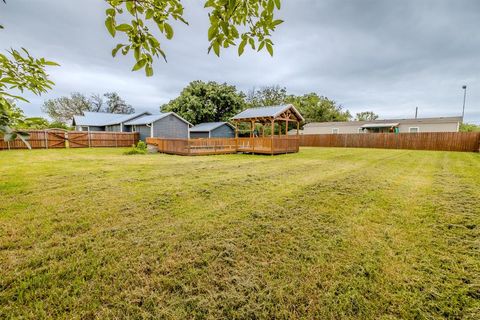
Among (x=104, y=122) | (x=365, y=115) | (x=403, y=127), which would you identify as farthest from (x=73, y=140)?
(x=365, y=115)

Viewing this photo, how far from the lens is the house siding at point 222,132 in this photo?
88.0ft

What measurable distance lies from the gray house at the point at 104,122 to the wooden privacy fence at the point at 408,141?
2223 centimetres

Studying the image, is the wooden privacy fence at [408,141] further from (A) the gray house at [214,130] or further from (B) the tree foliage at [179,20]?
(B) the tree foliage at [179,20]

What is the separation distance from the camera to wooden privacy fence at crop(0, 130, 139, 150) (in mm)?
16188

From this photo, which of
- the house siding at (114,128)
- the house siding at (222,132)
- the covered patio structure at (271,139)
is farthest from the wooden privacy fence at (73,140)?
the covered patio structure at (271,139)

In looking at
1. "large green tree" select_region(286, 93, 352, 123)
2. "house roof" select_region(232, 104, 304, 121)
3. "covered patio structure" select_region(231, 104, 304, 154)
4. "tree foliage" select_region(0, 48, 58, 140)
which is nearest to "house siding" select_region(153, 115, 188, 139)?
"covered patio structure" select_region(231, 104, 304, 154)

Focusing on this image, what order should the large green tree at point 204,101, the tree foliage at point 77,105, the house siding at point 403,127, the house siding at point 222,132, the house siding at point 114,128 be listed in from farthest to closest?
the tree foliage at point 77,105 → the large green tree at point 204,101 → the house siding at point 222,132 → the house siding at point 114,128 → the house siding at point 403,127

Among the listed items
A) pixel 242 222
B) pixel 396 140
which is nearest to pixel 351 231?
pixel 242 222

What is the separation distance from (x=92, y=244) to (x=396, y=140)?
25784mm

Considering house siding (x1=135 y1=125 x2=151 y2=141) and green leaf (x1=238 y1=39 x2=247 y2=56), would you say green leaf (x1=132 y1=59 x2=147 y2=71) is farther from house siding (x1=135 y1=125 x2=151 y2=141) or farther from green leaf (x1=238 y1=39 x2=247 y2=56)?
house siding (x1=135 y1=125 x2=151 y2=141)

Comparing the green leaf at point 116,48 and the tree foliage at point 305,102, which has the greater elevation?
the tree foliage at point 305,102

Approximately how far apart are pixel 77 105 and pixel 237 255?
60755 millimetres

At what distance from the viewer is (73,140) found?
737 inches

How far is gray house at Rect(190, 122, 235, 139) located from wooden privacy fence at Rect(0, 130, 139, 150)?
7.61 metres
